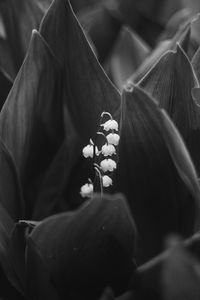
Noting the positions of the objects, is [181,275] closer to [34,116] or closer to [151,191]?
[151,191]

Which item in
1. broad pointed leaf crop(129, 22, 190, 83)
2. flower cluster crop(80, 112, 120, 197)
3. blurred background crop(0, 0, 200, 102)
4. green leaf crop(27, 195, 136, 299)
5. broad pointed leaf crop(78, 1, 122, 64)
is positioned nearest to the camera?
green leaf crop(27, 195, 136, 299)

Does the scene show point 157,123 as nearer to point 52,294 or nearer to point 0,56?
point 52,294

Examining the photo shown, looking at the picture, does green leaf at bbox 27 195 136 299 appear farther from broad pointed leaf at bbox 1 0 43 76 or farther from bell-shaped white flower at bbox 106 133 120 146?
broad pointed leaf at bbox 1 0 43 76

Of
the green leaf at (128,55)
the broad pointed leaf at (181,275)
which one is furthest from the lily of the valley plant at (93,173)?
the green leaf at (128,55)

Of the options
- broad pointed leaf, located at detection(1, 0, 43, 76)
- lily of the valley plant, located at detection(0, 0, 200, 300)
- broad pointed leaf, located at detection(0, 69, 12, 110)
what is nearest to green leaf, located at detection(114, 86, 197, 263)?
lily of the valley plant, located at detection(0, 0, 200, 300)

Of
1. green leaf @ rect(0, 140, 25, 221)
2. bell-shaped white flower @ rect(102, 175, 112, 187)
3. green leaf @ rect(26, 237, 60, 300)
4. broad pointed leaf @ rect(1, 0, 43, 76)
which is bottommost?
green leaf @ rect(26, 237, 60, 300)

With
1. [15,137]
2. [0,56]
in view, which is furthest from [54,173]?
[0,56]

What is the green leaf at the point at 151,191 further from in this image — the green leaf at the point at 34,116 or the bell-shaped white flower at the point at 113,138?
the green leaf at the point at 34,116
